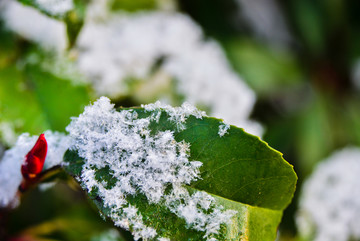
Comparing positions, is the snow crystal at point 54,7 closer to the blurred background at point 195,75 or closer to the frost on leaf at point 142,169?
the blurred background at point 195,75

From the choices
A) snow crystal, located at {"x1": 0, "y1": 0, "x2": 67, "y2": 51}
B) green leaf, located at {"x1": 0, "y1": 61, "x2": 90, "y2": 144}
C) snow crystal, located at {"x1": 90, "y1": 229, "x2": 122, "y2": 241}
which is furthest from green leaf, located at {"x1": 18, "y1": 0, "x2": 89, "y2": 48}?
snow crystal, located at {"x1": 90, "y1": 229, "x2": 122, "y2": 241}

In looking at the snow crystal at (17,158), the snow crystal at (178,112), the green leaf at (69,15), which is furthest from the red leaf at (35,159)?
the green leaf at (69,15)

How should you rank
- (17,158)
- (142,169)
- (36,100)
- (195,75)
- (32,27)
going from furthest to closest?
1. (195,75)
2. (32,27)
3. (36,100)
4. (17,158)
5. (142,169)

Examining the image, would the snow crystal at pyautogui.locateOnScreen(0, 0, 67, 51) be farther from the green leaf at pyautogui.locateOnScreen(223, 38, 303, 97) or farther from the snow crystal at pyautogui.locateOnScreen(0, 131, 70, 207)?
the green leaf at pyautogui.locateOnScreen(223, 38, 303, 97)

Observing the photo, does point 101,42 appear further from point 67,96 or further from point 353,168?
point 353,168

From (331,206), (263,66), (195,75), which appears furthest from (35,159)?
(263,66)

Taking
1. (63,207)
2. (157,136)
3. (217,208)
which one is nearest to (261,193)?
(217,208)

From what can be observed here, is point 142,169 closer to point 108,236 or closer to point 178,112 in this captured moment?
point 178,112
